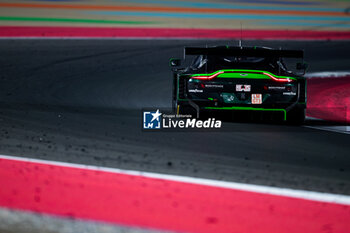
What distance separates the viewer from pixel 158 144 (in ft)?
19.0

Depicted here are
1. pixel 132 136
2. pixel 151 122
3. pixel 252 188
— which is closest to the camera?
pixel 252 188

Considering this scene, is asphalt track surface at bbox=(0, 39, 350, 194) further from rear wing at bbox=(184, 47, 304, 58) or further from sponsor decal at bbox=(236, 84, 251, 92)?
rear wing at bbox=(184, 47, 304, 58)

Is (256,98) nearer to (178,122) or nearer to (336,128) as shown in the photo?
(178,122)

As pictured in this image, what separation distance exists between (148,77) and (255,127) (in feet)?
17.5

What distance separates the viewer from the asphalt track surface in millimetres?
4676

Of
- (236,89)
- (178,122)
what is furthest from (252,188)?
(178,122)

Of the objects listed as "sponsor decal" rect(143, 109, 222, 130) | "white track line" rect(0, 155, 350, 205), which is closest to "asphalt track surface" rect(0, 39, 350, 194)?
"white track line" rect(0, 155, 350, 205)

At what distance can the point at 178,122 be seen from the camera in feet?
24.6

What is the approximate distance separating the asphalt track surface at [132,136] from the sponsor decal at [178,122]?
0.27 meters

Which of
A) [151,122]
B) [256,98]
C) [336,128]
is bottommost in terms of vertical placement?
[336,128]

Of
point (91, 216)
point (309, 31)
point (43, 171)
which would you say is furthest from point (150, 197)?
point (309, 31)

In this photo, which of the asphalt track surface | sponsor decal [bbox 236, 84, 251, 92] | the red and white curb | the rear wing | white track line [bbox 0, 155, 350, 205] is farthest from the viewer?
sponsor decal [bbox 236, 84, 251, 92]

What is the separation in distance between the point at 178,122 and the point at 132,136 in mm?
1398

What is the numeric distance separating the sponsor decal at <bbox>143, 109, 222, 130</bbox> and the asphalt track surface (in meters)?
0.27
